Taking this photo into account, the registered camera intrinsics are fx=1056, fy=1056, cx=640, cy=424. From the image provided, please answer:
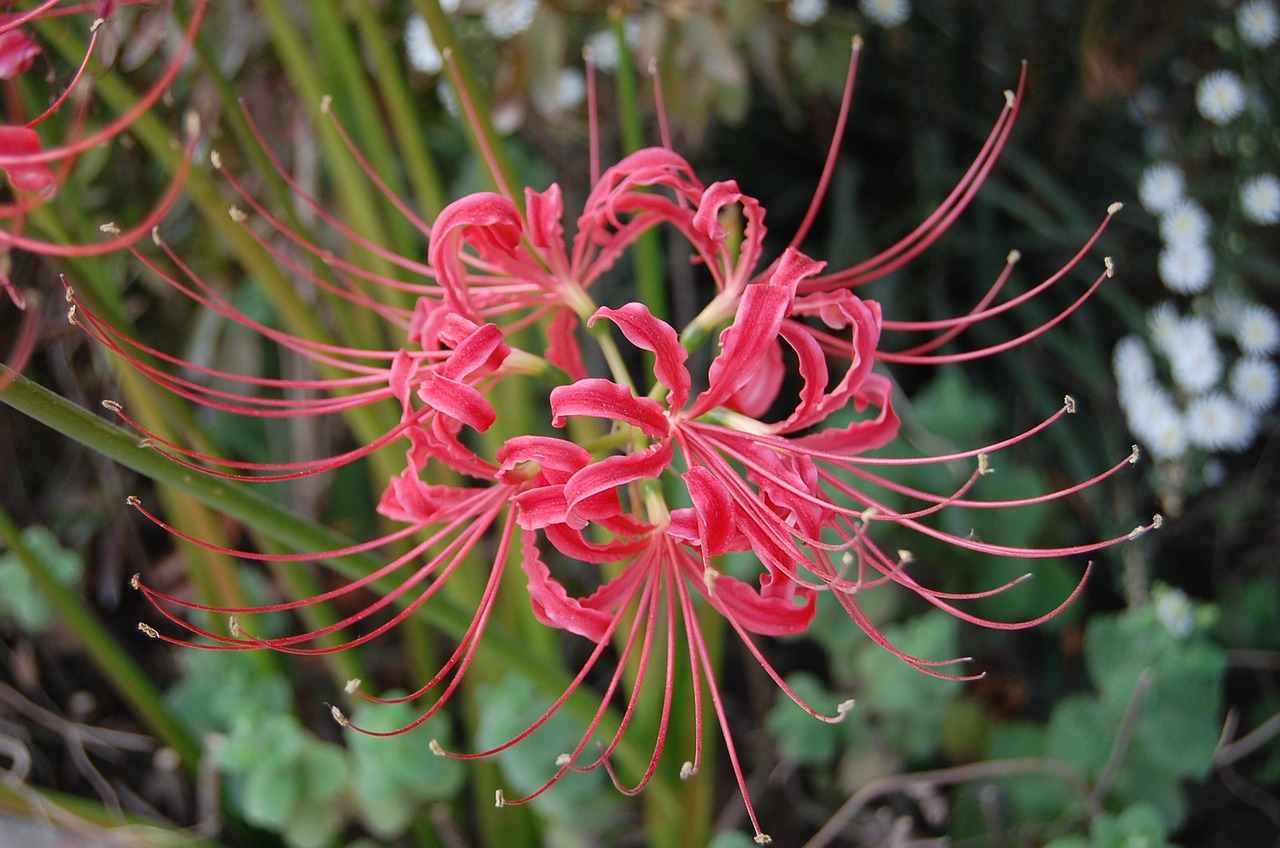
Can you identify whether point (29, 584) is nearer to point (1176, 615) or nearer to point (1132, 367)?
point (1176, 615)

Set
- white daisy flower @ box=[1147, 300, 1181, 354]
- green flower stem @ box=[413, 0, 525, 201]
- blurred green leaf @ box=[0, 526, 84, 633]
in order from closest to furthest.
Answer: green flower stem @ box=[413, 0, 525, 201], blurred green leaf @ box=[0, 526, 84, 633], white daisy flower @ box=[1147, 300, 1181, 354]

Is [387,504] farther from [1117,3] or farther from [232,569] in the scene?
[1117,3]

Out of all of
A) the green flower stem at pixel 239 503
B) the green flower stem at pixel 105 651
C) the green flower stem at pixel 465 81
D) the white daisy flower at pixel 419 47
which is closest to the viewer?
the green flower stem at pixel 239 503

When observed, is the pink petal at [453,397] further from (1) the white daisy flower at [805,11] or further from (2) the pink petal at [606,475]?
(1) the white daisy flower at [805,11]

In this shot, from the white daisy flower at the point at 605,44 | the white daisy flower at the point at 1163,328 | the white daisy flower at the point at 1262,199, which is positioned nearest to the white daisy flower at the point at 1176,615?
the white daisy flower at the point at 1163,328

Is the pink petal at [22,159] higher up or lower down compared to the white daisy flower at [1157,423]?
higher up

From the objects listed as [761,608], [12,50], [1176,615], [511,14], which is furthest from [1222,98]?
[12,50]

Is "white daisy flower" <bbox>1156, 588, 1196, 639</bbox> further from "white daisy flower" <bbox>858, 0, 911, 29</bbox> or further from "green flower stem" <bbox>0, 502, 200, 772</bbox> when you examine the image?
"green flower stem" <bbox>0, 502, 200, 772</bbox>

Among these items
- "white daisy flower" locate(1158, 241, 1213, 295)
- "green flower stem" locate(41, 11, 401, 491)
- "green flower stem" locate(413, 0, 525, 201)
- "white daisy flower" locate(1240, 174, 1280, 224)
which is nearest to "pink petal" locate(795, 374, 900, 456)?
"green flower stem" locate(413, 0, 525, 201)

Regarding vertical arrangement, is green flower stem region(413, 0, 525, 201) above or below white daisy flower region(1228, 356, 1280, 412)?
above
